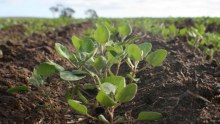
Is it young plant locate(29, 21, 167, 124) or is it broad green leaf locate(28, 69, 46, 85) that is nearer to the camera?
young plant locate(29, 21, 167, 124)

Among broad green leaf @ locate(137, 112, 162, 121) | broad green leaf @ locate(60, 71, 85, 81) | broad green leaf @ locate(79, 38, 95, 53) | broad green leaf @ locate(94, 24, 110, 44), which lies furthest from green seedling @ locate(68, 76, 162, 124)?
broad green leaf @ locate(94, 24, 110, 44)

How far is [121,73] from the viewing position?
3.34 m

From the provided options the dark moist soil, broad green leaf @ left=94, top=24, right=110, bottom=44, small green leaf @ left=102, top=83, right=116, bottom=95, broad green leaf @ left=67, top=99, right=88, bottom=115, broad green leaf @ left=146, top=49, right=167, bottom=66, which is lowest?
the dark moist soil

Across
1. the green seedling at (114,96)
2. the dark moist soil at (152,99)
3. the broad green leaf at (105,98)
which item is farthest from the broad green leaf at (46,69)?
the broad green leaf at (105,98)

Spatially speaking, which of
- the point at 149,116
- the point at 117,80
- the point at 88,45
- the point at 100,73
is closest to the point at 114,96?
the point at 117,80

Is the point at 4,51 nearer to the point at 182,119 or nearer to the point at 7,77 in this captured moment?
the point at 7,77

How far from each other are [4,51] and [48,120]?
2365 millimetres

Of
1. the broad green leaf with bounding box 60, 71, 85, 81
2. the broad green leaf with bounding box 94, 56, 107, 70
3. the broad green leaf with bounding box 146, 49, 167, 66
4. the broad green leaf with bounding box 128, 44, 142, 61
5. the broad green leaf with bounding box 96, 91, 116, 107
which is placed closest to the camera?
the broad green leaf with bounding box 96, 91, 116, 107

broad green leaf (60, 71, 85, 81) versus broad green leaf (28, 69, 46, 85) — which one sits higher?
broad green leaf (60, 71, 85, 81)

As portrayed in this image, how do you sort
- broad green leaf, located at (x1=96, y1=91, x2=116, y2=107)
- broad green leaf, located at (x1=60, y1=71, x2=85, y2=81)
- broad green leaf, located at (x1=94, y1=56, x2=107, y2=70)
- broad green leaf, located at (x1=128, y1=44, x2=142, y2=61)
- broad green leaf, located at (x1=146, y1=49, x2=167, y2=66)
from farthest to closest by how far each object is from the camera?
broad green leaf, located at (x1=146, y1=49, x2=167, y2=66) < broad green leaf, located at (x1=128, y1=44, x2=142, y2=61) < broad green leaf, located at (x1=94, y1=56, x2=107, y2=70) < broad green leaf, located at (x1=60, y1=71, x2=85, y2=81) < broad green leaf, located at (x1=96, y1=91, x2=116, y2=107)

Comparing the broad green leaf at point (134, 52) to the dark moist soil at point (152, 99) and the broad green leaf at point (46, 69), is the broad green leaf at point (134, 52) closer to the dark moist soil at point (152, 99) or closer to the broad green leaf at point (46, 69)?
the dark moist soil at point (152, 99)

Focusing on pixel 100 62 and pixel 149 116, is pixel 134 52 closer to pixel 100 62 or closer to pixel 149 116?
pixel 100 62

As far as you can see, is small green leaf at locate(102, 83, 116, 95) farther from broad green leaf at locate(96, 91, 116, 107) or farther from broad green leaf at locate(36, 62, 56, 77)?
broad green leaf at locate(36, 62, 56, 77)

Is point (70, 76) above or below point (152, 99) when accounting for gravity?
above
